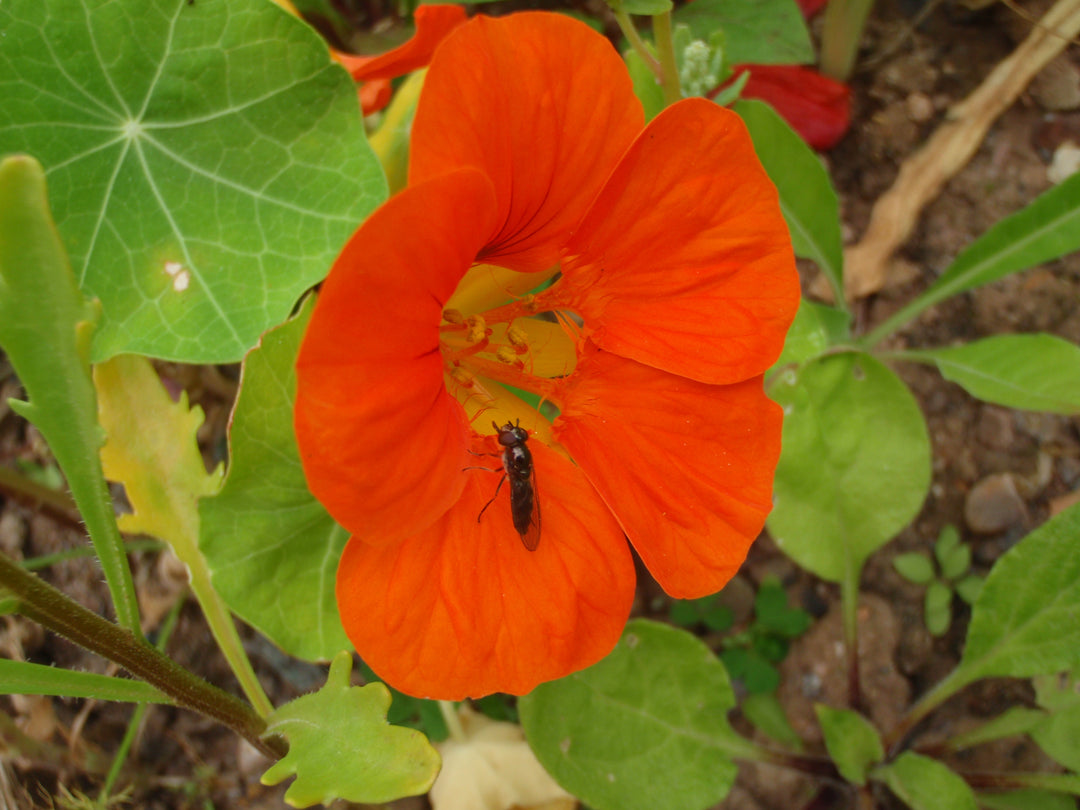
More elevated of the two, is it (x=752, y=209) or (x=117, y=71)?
(x=117, y=71)

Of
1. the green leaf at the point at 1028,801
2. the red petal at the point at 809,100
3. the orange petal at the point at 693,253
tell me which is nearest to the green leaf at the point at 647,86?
the orange petal at the point at 693,253

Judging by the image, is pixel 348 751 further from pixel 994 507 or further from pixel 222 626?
pixel 994 507

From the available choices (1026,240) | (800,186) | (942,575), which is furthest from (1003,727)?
(800,186)

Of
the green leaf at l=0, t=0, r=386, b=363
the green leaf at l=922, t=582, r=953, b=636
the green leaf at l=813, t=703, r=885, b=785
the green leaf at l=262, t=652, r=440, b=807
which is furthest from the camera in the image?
the green leaf at l=922, t=582, r=953, b=636

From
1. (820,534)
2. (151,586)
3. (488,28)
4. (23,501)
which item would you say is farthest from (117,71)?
(820,534)

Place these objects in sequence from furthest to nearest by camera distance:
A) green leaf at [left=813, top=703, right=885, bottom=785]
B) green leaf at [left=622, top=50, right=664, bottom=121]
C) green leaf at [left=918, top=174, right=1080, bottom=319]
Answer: green leaf at [left=918, top=174, right=1080, bottom=319] < green leaf at [left=813, top=703, right=885, bottom=785] < green leaf at [left=622, top=50, right=664, bottom=121]

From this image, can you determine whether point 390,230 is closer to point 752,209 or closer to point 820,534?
point 752,209

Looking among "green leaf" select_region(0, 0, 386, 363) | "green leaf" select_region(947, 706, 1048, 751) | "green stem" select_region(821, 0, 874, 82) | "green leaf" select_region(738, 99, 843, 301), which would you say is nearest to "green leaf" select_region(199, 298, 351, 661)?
"green leaf" select_region(0, 0, 386, 363)

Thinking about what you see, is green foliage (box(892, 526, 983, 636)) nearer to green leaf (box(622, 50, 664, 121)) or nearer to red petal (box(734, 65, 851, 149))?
red petal (box(734, 65, 851, 149))

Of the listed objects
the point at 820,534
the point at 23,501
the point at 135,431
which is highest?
the point at 135,431
